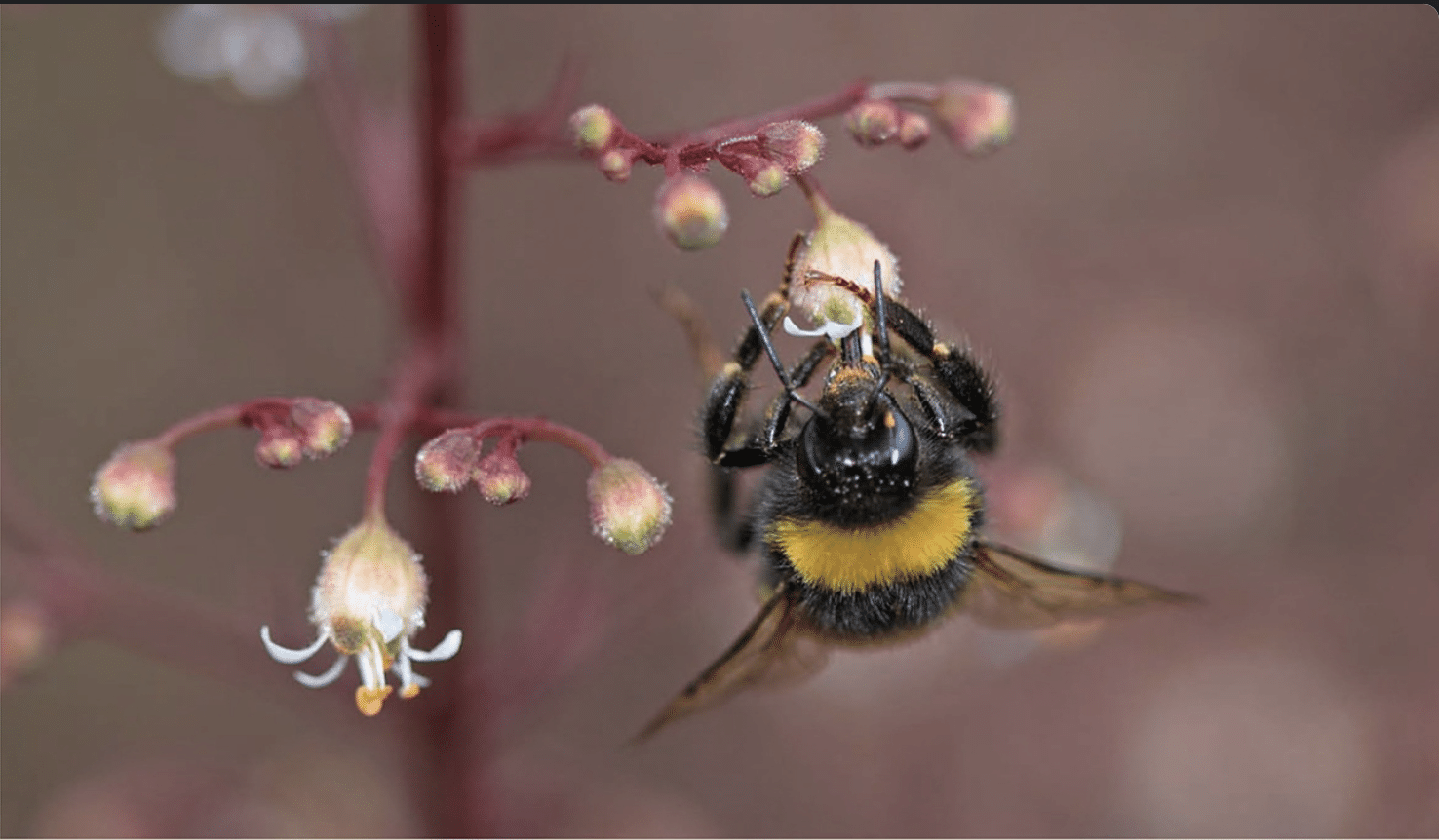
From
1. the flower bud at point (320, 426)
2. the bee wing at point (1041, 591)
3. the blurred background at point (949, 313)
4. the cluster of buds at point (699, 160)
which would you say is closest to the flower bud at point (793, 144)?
the cluster of buds at point (699, 160)

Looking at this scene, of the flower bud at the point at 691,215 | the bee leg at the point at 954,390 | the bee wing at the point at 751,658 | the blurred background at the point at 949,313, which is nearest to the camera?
→ the flower bud at the point at 691,215

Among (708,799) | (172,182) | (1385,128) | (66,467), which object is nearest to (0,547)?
(66,467)

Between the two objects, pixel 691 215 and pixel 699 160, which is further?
pixel 699 160

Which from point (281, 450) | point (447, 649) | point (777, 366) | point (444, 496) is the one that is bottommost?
point (444, 496)

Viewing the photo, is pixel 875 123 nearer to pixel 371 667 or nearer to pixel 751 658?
pixel 751 658

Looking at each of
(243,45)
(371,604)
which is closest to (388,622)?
(371,604)

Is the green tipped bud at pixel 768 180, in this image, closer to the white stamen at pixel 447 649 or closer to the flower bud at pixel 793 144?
the flower bud at pixel 793 144
